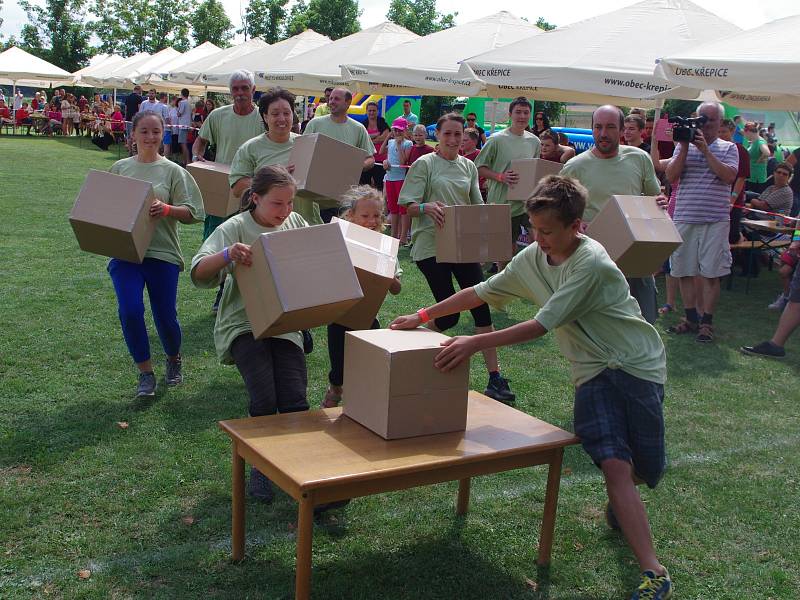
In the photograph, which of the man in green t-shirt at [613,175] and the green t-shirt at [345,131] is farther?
the green t-shirt at [345,131]

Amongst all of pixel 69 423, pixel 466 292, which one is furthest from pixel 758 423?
pixel 69 423

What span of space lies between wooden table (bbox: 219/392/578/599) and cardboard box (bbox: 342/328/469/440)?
53mm

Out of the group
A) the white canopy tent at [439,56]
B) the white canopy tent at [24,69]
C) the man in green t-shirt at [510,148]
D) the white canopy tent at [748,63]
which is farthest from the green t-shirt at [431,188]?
the white canopy tent at [24,69]

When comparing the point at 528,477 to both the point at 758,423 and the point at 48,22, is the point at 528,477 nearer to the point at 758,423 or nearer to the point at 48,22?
the point at 758,423

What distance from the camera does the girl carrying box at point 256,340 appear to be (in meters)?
4.04

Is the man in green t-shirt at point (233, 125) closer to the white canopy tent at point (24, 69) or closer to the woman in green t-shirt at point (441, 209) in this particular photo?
the woman in green t-shirt at point (441, 209)

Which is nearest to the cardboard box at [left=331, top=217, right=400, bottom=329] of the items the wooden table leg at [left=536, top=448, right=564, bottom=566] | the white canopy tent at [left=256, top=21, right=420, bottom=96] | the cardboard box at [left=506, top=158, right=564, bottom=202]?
the wooden table leg at [left=536, top=448, right=564, bottom=566]

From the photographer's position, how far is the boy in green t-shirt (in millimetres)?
3391

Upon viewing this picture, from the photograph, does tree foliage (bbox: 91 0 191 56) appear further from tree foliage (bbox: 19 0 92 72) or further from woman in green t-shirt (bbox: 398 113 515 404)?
woman in green t-shirt (bbox: 398 113 515 404)

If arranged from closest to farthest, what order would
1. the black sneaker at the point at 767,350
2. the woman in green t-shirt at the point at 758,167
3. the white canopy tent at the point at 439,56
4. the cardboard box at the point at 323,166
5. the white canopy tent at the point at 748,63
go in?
the cardboard box at the point at 323,166
the white canopy tent at the point at 748,63
the black sneaker at the point at 767,350
the white canopy tent at the point at 439,56
the woman in green t-shirt at the point at 758,167

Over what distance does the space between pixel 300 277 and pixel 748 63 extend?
5.33 meters

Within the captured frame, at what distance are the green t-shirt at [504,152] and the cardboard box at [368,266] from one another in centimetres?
394

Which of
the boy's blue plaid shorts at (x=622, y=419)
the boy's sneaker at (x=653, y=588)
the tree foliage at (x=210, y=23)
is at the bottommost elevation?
the boy's sneaker at (x=653, y=588)

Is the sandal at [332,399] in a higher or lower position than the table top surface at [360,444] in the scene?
lower
